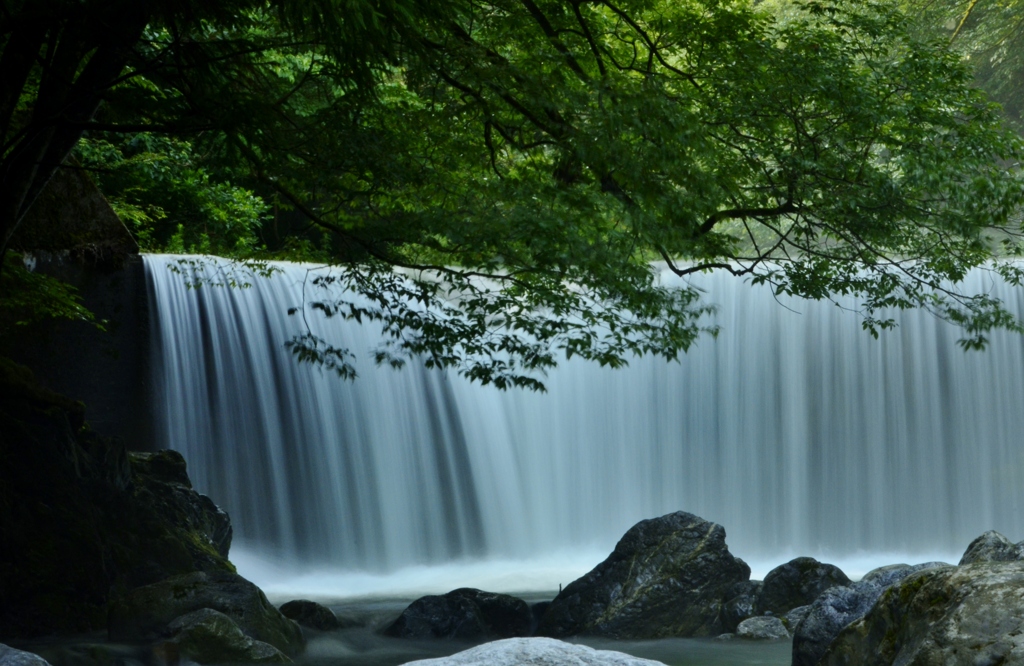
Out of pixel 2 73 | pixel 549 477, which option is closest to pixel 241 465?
pixel 549 477

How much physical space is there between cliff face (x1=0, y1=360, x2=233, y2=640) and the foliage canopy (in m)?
2.12

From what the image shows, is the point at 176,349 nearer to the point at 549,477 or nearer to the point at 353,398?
the point at 353,398

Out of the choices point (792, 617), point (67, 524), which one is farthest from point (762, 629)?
point (67, 524)

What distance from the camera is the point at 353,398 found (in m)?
12.5

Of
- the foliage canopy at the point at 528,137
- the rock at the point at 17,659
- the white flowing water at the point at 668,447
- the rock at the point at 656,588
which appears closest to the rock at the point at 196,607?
the foliage canopy at the point at 528,137

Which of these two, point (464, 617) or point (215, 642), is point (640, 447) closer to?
point (464, 617)

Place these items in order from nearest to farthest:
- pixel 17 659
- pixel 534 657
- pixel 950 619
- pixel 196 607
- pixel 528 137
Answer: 1. pixel 534 657
2. pixel 950 619
3. pixel 17 659
4. pixel 528 137
5. pixel 196 607

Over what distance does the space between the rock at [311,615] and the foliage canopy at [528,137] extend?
7.94 ft

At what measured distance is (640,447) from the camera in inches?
575

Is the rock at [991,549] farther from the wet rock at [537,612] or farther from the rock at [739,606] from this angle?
the wet rock at [537,612]

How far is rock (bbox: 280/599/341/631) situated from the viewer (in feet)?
28.9

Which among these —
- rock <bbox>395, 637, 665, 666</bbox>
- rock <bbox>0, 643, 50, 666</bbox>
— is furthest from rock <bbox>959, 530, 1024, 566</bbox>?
rock <bbox>0, 643, 50, 666</bbox>

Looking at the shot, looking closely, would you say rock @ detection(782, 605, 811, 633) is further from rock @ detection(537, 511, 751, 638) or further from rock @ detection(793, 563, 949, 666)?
rock @ detection(793, 563, 949, 666)

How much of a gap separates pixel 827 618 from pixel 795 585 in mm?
2979
